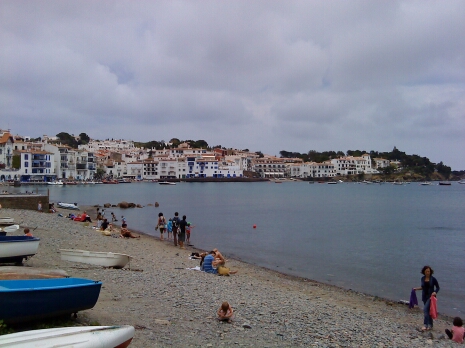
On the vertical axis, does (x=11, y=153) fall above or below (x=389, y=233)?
above

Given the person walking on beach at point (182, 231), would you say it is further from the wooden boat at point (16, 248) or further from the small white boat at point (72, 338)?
the small white boat at point (72, 338)

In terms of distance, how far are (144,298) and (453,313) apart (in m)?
10.2

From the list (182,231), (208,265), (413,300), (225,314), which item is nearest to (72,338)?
(225,314)

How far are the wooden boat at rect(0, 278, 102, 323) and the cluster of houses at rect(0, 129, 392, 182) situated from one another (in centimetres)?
11626

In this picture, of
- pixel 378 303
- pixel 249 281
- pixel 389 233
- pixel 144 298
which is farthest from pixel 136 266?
pixel 389 233

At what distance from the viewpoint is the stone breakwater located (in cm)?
806

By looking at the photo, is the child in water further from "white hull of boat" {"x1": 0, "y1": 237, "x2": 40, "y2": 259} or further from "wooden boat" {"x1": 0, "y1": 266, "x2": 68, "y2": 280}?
"white hull of boat" {"x1": 0, "y1": 237, "x2": 40, "y2": 259}

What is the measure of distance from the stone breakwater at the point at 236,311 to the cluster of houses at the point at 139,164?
4285 inches

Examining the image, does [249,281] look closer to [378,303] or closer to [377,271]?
[378,303]

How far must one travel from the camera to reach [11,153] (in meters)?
116

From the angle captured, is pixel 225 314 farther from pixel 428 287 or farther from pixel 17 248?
pixel 17 248

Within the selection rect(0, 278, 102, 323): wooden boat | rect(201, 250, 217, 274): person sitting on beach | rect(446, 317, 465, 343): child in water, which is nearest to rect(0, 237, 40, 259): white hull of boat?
rect(0, 278, 102, 323): wooden boat

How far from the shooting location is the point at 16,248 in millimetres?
11273

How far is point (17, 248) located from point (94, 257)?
113 inches
